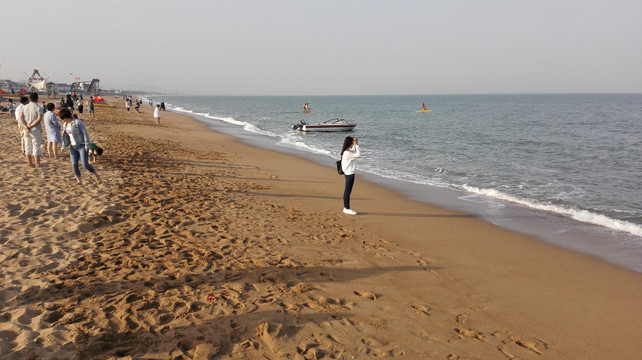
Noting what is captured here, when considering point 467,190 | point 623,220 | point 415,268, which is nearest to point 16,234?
point 415,268

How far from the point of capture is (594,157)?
19469 millimetres

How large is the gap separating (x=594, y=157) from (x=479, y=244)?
55.6 ft

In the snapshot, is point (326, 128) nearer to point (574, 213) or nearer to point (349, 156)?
point (574, 213)

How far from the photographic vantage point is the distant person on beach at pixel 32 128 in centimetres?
927

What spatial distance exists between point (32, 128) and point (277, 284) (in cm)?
872

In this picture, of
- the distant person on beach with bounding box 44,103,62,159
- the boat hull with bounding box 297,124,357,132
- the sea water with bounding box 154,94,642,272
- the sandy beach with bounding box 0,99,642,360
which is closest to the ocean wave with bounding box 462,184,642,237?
the sea water with bounding box 154,94,642,272

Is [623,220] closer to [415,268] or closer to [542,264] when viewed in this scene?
[542,264]

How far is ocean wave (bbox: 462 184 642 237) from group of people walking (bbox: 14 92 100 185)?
423 inches

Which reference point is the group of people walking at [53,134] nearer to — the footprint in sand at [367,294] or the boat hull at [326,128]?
the footprint in sand at [367,294]

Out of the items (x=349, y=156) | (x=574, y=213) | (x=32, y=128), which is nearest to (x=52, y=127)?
(x=32, y=128)

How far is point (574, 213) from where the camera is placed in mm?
9445

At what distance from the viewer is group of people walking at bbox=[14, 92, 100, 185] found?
8.23 metres

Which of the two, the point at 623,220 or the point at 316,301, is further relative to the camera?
the point at 623,220

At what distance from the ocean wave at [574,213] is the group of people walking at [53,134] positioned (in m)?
10.7
